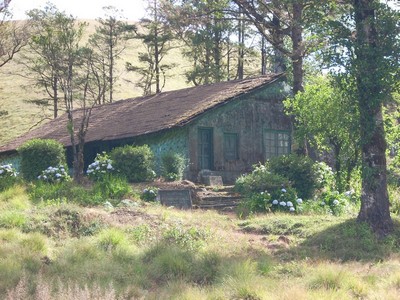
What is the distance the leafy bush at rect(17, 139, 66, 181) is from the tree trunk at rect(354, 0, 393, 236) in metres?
11.9

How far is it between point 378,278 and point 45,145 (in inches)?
578

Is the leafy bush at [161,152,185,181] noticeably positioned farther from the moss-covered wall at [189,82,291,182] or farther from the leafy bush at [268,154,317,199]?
the leafy bush at [268,154,317,199]

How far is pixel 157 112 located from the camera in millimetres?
25375

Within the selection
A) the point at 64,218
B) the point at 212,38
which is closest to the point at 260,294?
the point at 64,218

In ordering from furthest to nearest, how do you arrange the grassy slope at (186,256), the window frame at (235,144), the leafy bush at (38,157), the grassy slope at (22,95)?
the grassy slope at (22,95) < the window frame at (235,144) < the leafy bush at (38,157) < the grassy slope at (186,256)

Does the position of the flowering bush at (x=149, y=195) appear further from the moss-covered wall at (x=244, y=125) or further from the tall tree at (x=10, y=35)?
the tall tree at (x=10, y=35)

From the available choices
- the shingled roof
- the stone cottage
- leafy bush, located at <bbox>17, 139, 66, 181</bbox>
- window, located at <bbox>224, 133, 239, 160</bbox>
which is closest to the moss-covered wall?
the stone cottage

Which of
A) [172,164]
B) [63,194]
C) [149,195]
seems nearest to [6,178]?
[63,194]

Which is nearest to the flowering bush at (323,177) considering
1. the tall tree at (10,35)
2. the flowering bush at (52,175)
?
the flowering bush at (52,175)

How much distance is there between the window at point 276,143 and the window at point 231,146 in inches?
57.6

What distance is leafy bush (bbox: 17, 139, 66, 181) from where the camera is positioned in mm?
21547

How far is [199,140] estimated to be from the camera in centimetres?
2361

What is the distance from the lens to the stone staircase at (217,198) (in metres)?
18.7

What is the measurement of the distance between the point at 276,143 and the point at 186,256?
15531 mm
